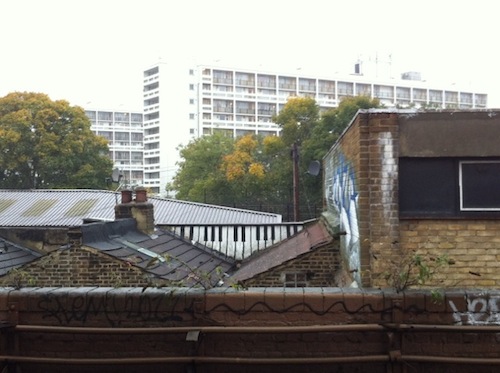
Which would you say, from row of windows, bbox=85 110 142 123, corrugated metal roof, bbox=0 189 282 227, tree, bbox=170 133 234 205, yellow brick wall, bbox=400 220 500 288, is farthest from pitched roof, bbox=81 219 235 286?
row of windows, bbox=85 110 142 123

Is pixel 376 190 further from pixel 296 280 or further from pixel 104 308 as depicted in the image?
pixel 296 280

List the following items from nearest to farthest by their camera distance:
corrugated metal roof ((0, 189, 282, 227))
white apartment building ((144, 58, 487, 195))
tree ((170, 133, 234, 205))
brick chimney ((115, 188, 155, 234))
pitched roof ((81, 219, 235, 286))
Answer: pitched roof ((81, 219, 235, 286))
brick chimney ((115, 188, 155, 234))
corrugated metal roof ((0, 189, 282, 227))
tree ((170, 133, 234, 205))
white apartment building ((144, 58, 487, 195))

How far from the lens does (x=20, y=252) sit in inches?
605

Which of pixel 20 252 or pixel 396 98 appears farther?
pixel 396 98

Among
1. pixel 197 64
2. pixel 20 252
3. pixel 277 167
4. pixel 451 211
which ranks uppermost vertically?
pixel 197 64

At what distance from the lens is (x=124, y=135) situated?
3024 inches

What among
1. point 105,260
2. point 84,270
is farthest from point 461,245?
point 84,270

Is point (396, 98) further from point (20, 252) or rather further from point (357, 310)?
point (357, 310)

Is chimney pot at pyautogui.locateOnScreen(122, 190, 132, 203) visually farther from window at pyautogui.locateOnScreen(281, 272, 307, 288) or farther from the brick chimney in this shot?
window at pyautogui.locateOnScreen(281, 272, 307, 288)

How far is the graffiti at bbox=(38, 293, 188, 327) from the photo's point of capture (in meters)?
4.17

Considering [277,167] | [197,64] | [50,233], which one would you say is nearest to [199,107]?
[197,64]

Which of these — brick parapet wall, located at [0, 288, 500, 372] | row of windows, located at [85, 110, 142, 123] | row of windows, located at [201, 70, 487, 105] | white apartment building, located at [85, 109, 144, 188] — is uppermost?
row of windows, located at [201, 70, 487, 105]

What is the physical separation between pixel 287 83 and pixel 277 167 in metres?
34.0

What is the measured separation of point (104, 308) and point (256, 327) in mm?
1256
